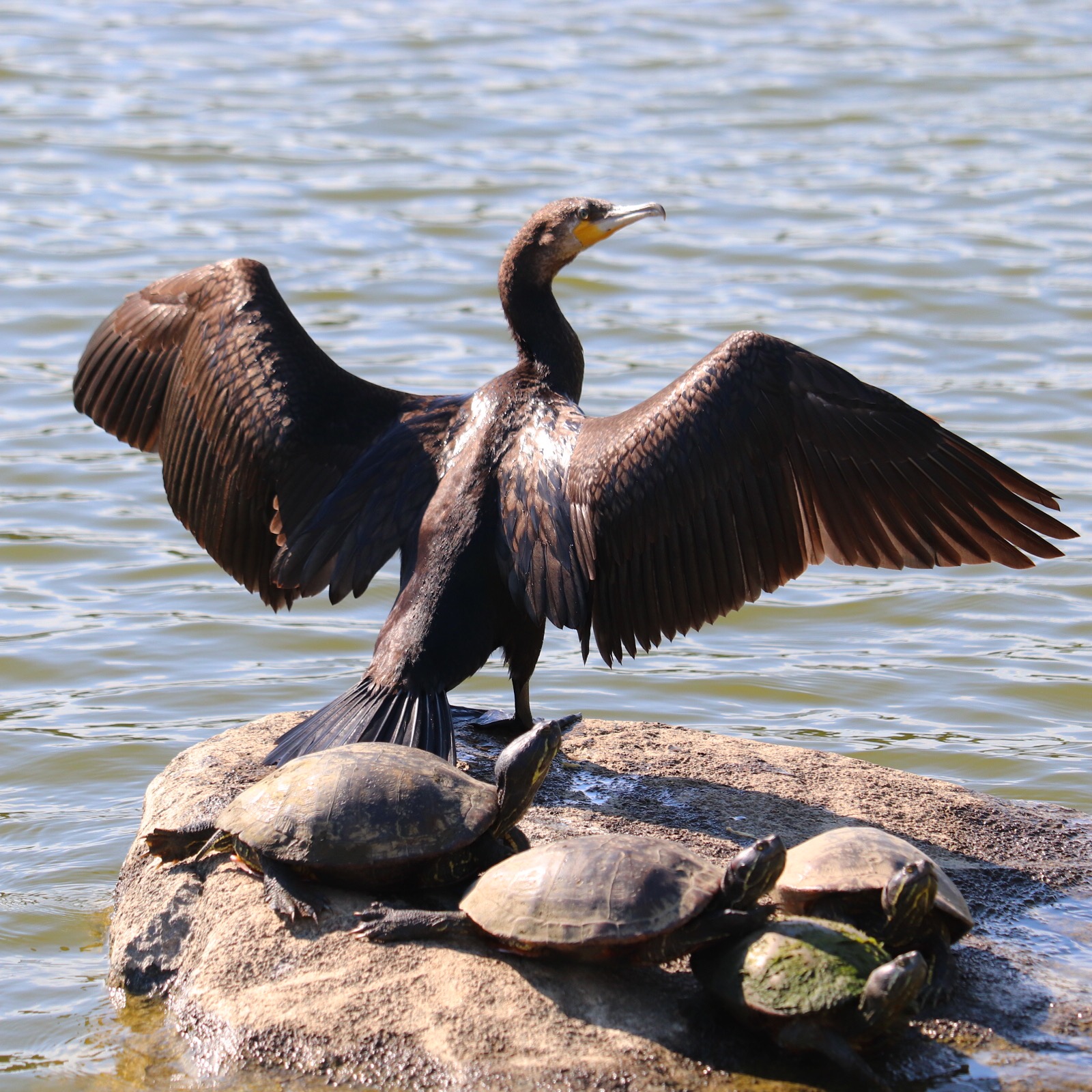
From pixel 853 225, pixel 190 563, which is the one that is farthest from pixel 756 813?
pixel 853 225

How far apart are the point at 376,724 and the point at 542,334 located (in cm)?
168

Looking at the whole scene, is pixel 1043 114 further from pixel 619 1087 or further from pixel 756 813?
pixel 619 1087

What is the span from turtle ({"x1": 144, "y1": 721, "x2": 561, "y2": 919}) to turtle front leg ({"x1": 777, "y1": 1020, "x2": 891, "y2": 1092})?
2.78ft

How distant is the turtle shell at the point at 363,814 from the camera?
368 centimetres

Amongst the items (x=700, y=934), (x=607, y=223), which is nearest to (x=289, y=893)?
(x=700, y=934)

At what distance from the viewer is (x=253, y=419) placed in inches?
210

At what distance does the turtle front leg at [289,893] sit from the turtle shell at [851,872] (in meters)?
1.07

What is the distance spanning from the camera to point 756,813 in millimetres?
4586

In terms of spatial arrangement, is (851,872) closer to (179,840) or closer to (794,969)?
(794,969)

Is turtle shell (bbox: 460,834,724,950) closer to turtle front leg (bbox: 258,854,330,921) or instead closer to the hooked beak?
turtle front leg (bbox: 258,854,330,921)

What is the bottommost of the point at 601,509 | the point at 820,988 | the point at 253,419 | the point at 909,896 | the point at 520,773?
the point at 820,988

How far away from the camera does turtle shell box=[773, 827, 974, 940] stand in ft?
11.8

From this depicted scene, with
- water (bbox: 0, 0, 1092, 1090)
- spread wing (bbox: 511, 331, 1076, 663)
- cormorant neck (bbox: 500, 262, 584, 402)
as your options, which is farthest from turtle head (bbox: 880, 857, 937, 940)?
cormorant neck (bbox: 500, 262, 584, 402)

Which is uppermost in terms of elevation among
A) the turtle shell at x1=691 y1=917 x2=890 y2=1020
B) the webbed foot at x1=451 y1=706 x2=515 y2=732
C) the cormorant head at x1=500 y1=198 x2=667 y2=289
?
the cormorant head at x1=500 y1=198 x2=667 y2=289
